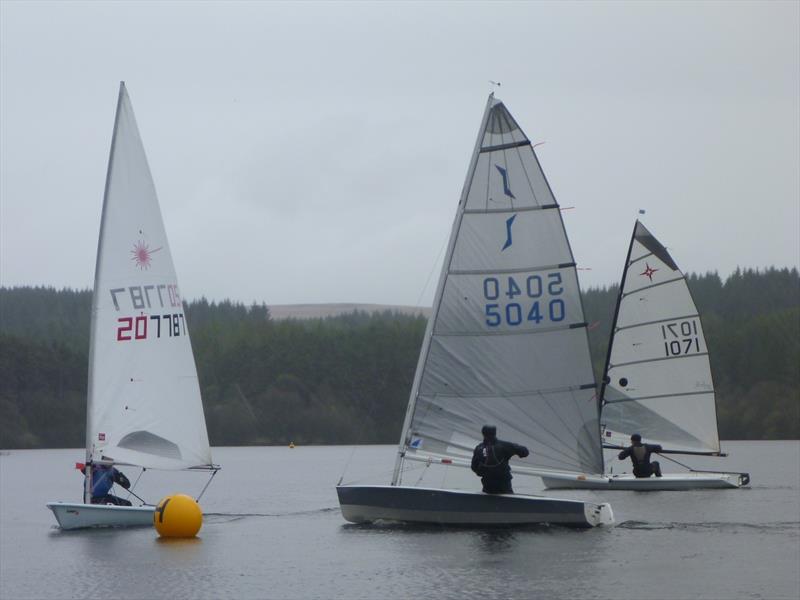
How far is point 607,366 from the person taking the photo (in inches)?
1449

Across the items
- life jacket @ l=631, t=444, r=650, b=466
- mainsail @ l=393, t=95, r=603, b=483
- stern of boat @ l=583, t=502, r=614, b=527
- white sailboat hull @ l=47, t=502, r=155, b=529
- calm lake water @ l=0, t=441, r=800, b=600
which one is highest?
mainsail @ l=393, t=95, r=603, b=483

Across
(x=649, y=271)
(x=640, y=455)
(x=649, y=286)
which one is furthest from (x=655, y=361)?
(x=640, y=455)

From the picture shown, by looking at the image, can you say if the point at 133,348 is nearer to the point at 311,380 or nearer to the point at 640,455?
the point at 640,455

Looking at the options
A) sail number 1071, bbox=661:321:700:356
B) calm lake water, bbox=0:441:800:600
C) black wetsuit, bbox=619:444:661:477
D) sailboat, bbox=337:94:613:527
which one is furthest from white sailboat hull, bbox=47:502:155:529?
sail number 1071, bbox=661:321:700:356

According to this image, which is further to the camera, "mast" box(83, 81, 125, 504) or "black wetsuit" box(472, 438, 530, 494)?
"mast" box(83, 81, 125, 504)

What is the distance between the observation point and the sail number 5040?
23469 mm

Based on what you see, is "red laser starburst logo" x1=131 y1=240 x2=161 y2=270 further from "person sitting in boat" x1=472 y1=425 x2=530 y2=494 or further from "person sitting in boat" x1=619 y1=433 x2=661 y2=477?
"person sitting in boat" x1=619 y1=433 x2=661 y2=477

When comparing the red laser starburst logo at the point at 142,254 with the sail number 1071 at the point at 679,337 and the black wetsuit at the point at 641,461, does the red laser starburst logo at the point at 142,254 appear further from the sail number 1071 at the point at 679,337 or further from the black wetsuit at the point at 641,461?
the sail number 1071 at the point at 679,337

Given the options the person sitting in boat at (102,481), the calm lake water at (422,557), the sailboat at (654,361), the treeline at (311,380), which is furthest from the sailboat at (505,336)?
the treeline at (311,380)

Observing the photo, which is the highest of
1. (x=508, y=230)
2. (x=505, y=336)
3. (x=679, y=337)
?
(x=508, y=230)

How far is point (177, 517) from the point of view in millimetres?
23594

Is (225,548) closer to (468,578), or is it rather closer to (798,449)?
(468,578)

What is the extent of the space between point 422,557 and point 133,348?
307 inches

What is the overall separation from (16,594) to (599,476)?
33.4 feet
